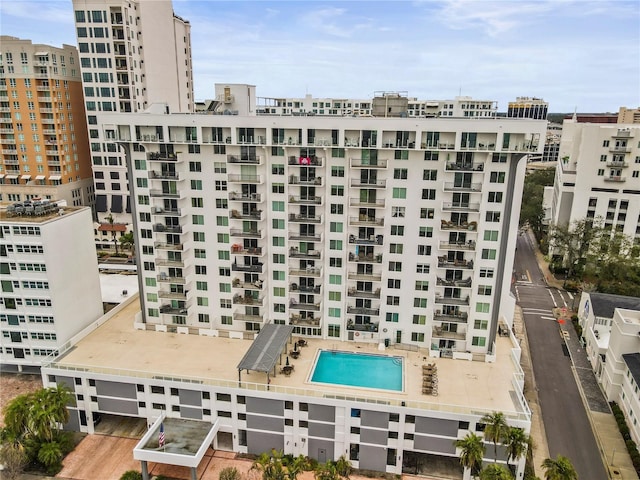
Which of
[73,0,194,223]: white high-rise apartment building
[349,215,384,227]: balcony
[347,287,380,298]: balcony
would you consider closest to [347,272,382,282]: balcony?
[347,287,380,298]: balcony

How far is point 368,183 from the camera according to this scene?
181 feet

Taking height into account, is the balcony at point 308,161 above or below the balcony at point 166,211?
above

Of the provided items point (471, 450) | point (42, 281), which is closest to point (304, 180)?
point (471, 450)

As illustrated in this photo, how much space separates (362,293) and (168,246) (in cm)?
2605

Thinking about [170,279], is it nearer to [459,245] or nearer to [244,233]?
[244,233]

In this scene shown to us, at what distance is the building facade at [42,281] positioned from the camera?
56.2 metres

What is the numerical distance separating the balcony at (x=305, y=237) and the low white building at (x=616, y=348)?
39.6 metres

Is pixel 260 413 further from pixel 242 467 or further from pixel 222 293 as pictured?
pixel 222 293

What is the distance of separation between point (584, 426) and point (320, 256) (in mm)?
37554

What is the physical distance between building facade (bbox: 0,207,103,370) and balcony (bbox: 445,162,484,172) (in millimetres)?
48486

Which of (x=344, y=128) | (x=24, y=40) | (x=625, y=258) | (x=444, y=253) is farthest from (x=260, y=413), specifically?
(x=24, y=40)

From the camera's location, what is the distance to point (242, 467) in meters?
49.1

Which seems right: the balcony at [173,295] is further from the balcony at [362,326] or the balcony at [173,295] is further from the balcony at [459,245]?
the balcony at [459,245]

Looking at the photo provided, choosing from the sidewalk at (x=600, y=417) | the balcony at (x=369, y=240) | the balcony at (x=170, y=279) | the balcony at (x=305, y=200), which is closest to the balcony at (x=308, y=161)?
the balcony at (x=305, y=200)
